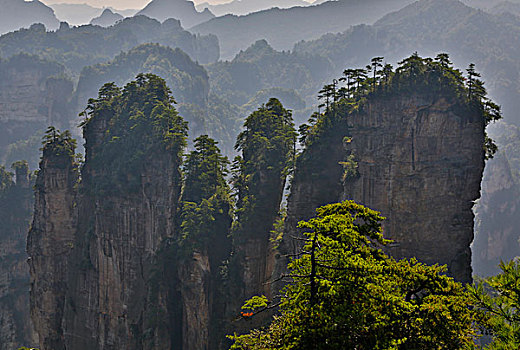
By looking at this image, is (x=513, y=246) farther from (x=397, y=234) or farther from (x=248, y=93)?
→ (x=248, y=93)

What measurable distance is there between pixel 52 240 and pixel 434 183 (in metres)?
28.4

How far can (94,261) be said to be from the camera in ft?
115

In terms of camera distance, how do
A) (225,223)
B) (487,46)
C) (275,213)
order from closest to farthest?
1. (275,213)
2. (225,223)
3. (487,46)

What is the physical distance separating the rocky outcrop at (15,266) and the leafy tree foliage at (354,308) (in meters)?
42.8

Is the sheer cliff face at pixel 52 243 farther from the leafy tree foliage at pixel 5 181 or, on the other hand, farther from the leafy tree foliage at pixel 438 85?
the leafy tree foliage at pixel 5 181

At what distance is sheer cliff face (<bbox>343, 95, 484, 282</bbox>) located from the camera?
23.5 metres

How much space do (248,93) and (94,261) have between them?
151497 millimetres

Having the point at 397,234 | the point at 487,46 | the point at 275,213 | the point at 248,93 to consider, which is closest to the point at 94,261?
the point at 275,213

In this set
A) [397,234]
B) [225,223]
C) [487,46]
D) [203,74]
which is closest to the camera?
[397,234]

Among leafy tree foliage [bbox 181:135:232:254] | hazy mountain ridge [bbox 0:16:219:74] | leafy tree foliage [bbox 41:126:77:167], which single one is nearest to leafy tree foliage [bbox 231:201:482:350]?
leafy tree foliage [bbox 181:135:232:254]

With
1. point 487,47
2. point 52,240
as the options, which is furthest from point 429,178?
point 487,47

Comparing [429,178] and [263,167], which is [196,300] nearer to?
[263,167]

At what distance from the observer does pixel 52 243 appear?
37219 millimetres

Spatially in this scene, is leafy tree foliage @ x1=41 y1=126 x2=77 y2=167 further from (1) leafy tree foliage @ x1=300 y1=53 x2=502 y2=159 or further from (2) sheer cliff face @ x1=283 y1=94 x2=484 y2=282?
(2) sheer cliff face @ x1=283 y1=94 x2=484 y2=282
